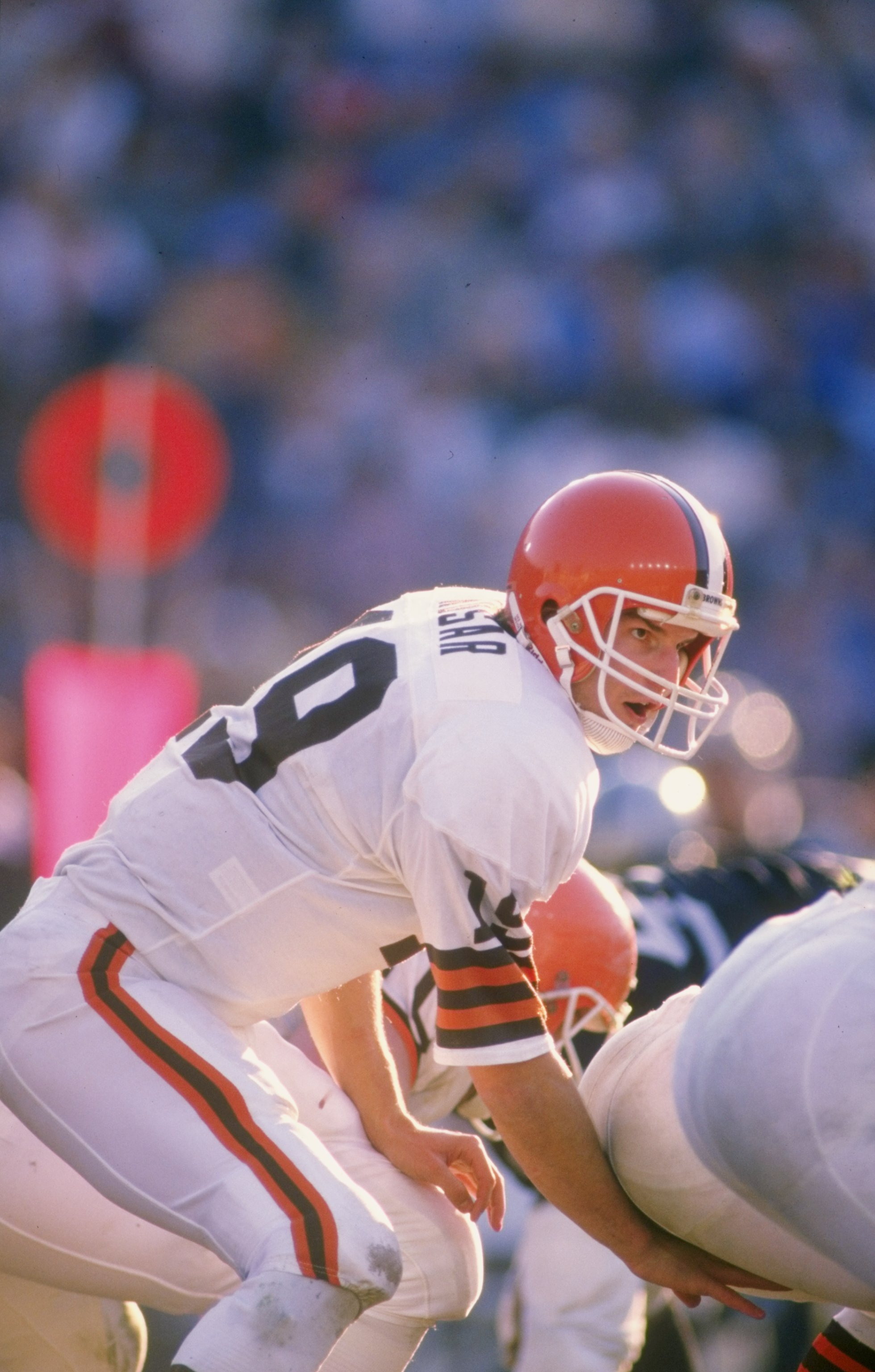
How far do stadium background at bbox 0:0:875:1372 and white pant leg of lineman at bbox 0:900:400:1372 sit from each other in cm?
544

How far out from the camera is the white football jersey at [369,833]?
6.95 feet

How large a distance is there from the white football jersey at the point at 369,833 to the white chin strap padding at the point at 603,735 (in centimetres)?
9

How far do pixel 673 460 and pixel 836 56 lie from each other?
3707mm

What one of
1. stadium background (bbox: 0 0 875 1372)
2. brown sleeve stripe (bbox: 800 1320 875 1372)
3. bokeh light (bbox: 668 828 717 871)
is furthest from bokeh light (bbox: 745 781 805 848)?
brown sleeve stripe (bbox: 800 1320 875 1372)

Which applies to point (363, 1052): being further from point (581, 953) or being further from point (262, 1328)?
point (262, 1328)

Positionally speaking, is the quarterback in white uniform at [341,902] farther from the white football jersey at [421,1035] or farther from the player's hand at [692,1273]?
the white football jersey at [421,1035]

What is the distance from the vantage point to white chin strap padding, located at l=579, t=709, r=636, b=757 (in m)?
2.38

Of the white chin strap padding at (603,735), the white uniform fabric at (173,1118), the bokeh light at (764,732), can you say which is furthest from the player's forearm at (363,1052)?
the bokeh light at (764,732)

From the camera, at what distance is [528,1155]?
2184 mm

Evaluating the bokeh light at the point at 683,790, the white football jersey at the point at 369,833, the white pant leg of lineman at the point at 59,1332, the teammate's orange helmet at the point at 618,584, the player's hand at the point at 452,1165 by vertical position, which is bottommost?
the bokeh light at the point at 683,790

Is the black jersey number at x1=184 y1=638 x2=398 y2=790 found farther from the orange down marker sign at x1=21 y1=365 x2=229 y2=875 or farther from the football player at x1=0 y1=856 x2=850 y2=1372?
the orange down marker sign at x1=21 y1=365 x2=229 y2=875

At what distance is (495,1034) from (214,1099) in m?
0.41

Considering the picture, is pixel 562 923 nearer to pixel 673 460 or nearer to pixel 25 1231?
pixel 25 1231

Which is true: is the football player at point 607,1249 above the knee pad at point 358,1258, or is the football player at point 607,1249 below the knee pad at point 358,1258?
below
